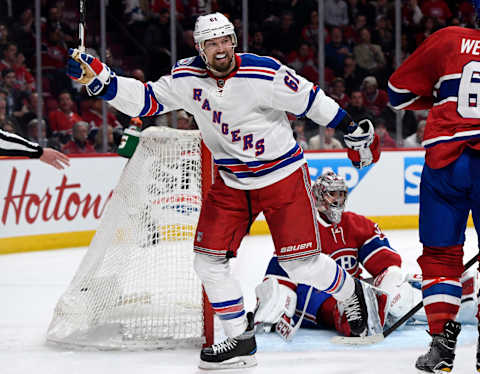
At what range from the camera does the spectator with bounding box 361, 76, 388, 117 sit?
8148 mm

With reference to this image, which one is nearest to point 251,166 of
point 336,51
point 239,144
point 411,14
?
point 239,144

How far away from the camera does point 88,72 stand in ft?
9.62

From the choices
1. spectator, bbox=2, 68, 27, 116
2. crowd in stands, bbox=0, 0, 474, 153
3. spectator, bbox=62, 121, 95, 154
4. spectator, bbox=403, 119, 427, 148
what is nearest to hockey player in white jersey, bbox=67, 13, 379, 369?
crowd in stands, bbox=0, 0, 474, 153

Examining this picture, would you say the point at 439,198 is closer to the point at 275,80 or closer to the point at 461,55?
the point at 461,55

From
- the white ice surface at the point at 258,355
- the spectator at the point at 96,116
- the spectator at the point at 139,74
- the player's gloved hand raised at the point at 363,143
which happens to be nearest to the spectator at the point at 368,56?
the spectator at the point at 139,74

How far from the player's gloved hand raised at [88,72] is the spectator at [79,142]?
418cm

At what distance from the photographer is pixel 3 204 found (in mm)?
6004

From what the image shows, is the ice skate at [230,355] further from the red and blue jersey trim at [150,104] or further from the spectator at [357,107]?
the spectator at [357,107]

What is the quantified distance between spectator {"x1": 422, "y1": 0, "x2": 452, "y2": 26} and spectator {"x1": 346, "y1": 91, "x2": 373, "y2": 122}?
→ 1.29 m

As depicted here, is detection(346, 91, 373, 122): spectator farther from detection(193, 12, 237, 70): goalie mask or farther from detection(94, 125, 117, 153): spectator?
detection(193, 12, 237, 70): goalie mask

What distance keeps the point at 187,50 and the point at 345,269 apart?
15.0 feet

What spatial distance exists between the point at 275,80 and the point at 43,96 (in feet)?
15.4

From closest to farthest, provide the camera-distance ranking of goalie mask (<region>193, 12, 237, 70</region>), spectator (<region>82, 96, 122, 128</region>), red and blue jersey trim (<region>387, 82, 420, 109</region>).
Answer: red and blue jersey trim (<region>387, 82, 420, 109</region>) < goalie mask (<region>193, 12, 237, 70</region>) < spectator (<region>82, 96, 122, 128</region>)

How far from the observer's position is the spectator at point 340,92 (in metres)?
8.15
